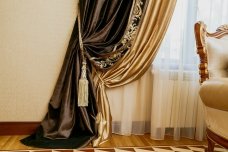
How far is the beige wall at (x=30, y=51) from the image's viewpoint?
1.92m

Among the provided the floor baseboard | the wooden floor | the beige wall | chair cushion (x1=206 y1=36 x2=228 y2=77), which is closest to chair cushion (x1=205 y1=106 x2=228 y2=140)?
chair cushion (x1=206 y1=36 x2=228 y2=77)

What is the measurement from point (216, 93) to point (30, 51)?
144 cm

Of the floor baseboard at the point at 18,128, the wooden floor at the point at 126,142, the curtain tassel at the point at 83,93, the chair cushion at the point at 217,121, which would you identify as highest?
the curtain tassel at the point at 83,93

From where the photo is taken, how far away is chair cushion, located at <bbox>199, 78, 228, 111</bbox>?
1.17m

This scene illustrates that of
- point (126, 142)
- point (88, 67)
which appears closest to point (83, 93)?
point (88, 67)

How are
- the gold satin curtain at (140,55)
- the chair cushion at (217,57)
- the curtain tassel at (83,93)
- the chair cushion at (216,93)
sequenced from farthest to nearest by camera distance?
the gold satin curtain at (140,55), the curtain tassel at (83,93), the chair cushion at (217,57), the chair cushion at (216,93)

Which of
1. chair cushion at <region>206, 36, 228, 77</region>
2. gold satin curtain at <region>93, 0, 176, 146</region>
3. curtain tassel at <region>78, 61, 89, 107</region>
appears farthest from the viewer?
gold satin curtain at <region>93, 0, 176, 146</region>

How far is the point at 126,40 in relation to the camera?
1.97 metres

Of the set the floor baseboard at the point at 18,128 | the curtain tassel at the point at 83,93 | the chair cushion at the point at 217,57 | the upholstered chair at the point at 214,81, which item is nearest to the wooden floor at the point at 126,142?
the floor baseboard at the point at 18,128

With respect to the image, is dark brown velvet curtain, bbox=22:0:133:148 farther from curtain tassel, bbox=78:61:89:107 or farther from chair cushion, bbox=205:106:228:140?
chair cushion, bbox=205:106:228:140

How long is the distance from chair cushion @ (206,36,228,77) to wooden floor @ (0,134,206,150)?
2.50 feet

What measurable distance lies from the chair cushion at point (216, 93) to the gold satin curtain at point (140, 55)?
30.2 inches

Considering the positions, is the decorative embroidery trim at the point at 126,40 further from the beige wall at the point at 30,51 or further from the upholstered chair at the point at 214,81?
the upholstered chair at the point at 214,81

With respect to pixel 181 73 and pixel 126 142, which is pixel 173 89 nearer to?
pixel 181 73
